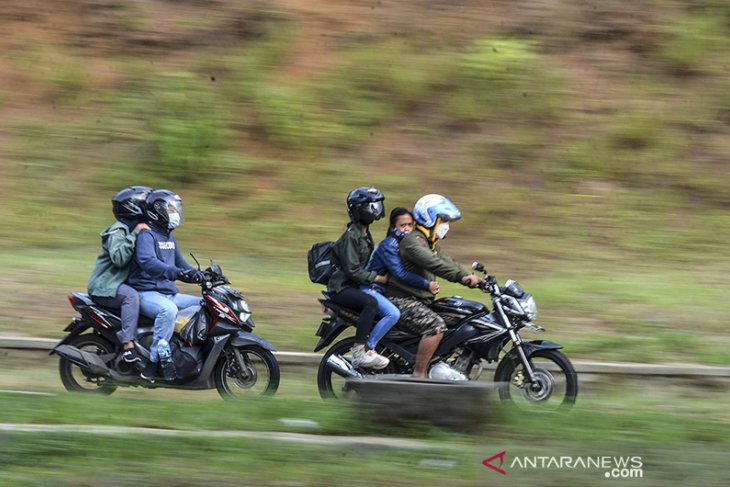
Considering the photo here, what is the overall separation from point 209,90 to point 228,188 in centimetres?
210

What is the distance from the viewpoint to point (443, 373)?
927 cm

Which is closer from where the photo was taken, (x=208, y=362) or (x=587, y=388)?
(x=208, y=362)

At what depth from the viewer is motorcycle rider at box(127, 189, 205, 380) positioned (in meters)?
9.17

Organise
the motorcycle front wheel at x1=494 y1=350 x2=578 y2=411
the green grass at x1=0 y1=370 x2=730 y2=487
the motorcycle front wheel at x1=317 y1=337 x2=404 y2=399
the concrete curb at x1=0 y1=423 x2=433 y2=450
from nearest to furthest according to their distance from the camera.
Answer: the green grass at x1=0 y1=370 x2=730 y2=487
the concrete curb at x1=0 y1=423 x2=433 y2=450
the motorcycle front wheel at x1=494 y1=350 x2=578 y2=411
the motorcycle front wheel at x1=317 y1=337 x2=404 y2=399

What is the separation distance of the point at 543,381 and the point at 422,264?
4.56 feet

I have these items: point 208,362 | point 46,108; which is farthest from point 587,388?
point 46,108

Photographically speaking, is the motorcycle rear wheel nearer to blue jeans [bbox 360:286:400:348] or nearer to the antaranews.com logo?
blue jeans [bbox 360:286:400:348]

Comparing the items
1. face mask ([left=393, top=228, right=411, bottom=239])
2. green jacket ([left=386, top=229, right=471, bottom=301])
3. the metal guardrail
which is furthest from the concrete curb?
the metal guardrail

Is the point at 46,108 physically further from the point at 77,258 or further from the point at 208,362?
the point at 208,362

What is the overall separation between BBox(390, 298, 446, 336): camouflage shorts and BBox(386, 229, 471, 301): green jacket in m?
0.14

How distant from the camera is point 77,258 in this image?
13688mm

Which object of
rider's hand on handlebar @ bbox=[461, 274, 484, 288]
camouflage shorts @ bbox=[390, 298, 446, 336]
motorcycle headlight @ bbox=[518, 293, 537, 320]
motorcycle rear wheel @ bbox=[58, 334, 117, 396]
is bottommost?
motorcycle rear wheel @ bbox=[58, 334, 117, 396]

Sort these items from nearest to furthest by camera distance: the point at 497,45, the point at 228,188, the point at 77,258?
the point at 77,258 < the point at 228,188 < the point at 497,45

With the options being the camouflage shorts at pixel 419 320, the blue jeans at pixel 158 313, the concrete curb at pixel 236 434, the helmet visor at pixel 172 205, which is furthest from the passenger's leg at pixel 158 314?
the concrete curb at pixel 236 434
